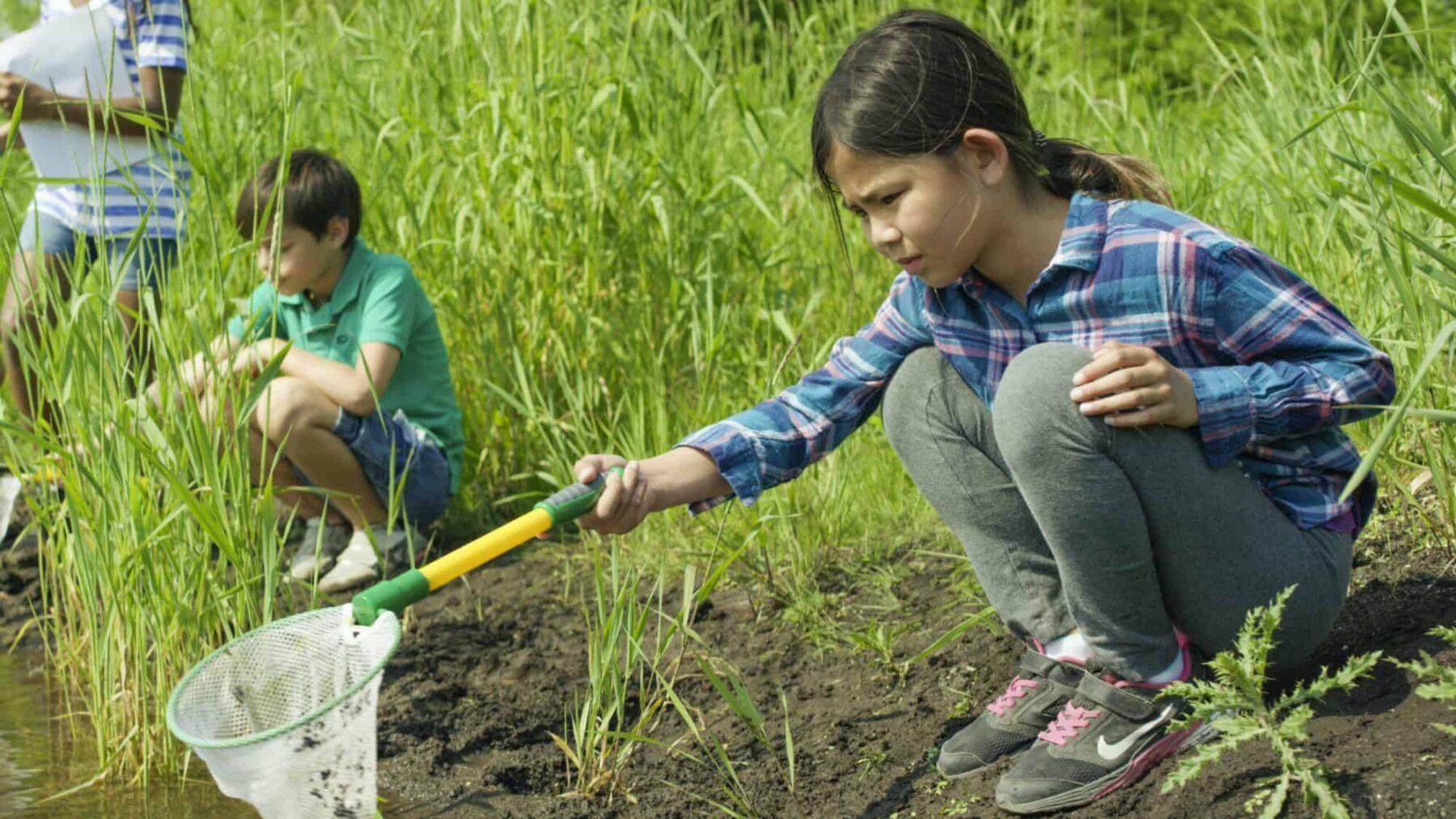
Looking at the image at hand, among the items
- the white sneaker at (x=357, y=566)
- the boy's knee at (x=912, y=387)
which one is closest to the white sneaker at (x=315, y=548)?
the white sneaker at (x=357, y=566)

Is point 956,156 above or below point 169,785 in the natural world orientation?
above

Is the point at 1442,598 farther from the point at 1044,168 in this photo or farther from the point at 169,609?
the point at 169,609

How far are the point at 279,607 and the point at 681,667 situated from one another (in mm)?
712

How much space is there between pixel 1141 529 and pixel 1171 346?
0.24 meters

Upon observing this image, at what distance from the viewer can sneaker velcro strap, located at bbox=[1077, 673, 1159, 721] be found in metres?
1.86

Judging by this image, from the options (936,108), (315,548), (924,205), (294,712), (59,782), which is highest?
(936,108)

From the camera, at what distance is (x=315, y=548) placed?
131 inches

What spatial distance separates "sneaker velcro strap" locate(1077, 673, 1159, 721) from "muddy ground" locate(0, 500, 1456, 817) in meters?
0.09

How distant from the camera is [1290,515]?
6.16ft

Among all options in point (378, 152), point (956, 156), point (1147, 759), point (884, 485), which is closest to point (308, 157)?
point (378, 152)

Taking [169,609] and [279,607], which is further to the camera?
[279,607]

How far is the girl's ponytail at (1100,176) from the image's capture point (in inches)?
75.6

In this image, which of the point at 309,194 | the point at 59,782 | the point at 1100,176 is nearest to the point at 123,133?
the point at 309,194

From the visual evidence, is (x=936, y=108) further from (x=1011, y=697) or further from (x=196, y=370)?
(x=196, y=370)
